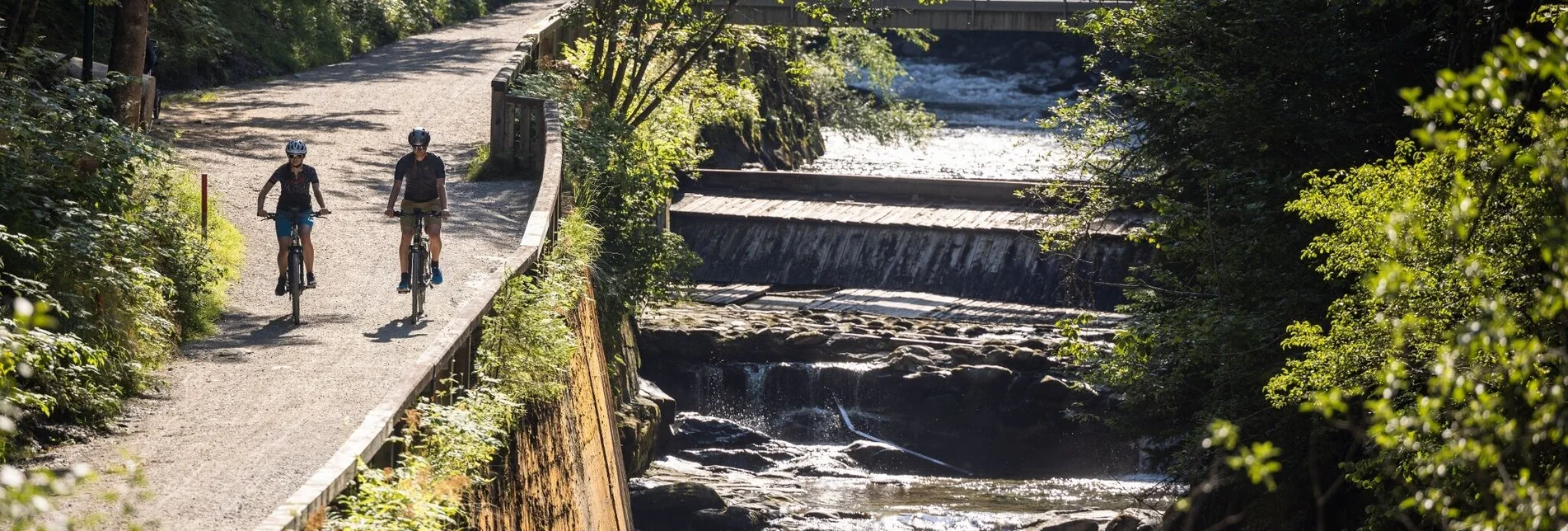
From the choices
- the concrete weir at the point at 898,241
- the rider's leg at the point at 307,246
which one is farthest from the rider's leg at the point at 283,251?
the concrete weir at the point at 898,241

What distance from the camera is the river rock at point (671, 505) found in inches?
774

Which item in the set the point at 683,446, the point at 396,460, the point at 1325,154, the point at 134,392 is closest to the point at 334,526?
the point at 396,460

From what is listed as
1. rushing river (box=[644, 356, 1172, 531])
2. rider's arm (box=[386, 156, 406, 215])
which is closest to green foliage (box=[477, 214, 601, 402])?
rider's arm (box=[386, 156, 406, 215])

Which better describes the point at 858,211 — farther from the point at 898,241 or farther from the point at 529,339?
the point at 529,339

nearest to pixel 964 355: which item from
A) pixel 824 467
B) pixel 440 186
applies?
pixel 824 467

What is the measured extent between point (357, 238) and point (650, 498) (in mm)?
5757

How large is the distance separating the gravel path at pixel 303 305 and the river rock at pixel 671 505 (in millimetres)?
4157

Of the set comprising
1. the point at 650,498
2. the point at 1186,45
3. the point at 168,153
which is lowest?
the point at 650,498

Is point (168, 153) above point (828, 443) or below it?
above

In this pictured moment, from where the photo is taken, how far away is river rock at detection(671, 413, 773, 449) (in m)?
23.2

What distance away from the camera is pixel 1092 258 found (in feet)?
86.7

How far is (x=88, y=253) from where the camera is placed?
34.5ft

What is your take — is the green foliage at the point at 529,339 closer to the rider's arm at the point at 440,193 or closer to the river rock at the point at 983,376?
→ the rider's arm at the point at 440,193

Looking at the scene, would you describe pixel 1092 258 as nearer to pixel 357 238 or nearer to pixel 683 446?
pixel 683 446
